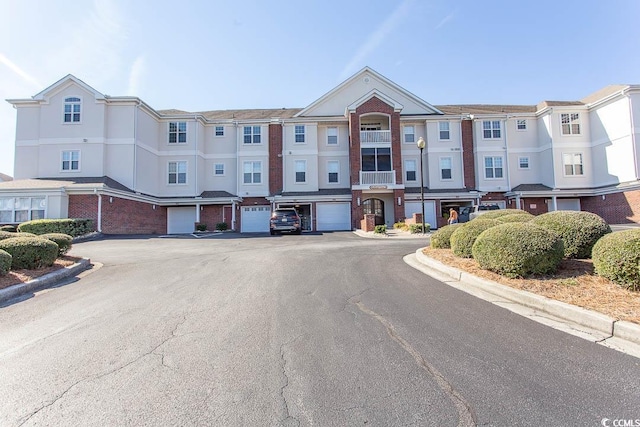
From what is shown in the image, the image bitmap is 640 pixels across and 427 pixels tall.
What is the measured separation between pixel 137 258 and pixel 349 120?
2026 centimetres

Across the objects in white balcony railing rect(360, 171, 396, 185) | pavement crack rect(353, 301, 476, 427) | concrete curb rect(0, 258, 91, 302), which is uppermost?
white balcony railing rect(360, 171, 396, 185)

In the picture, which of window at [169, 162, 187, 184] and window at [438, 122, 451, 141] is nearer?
window at [169, 162, 187, 184]

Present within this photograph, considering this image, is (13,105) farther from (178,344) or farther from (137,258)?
(178,344)

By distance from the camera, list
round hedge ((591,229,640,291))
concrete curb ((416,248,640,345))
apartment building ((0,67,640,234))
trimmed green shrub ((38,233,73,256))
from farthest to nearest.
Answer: apartment building ((0,67,640,234)), trimmed green shrub ((38,233,73,256)), round hedge ((591,229,640,291)), concrete curb ((416,248,640,345))

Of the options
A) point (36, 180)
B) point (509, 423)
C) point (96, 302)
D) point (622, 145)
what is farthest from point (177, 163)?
point (622, 145)

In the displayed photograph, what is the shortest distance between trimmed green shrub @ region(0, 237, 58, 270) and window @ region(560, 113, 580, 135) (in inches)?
1288

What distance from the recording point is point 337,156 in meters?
28.7

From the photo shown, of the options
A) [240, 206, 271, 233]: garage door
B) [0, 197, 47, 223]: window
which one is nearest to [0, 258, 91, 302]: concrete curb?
[0, 197, 47, 223]: window

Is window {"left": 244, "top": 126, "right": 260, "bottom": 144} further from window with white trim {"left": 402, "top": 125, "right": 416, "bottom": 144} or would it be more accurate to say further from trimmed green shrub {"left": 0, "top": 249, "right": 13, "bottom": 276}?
trimmed green shrub {"left": 0, "top": 249, "right": 13, "bottom": 276}

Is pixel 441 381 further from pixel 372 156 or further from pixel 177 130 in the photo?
pixel 177 130

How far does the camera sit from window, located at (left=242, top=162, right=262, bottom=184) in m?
28.6

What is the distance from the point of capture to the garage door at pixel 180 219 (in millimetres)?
28062

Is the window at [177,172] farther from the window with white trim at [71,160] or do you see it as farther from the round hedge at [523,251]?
the round hedge at [523,251]

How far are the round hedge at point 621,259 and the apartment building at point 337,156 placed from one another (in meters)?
20.0
